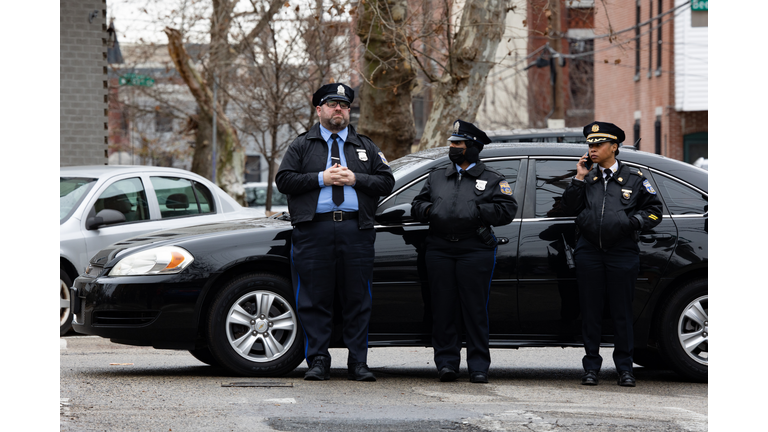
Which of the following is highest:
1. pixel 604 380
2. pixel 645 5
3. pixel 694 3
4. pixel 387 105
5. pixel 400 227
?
pixel 645 5

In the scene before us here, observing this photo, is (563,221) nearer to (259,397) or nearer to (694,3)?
(259,397)

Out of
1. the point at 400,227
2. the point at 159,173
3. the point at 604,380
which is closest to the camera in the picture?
the point at 400,227

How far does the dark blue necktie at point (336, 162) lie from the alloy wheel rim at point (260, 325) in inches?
31.2

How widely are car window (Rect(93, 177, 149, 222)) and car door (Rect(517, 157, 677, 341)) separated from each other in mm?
4847

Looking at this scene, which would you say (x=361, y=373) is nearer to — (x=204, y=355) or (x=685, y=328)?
(x=204, y=355)

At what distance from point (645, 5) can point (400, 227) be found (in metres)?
29.5

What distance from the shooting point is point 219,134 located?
26.1 meters

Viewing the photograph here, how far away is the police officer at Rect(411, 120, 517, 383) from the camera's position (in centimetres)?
677

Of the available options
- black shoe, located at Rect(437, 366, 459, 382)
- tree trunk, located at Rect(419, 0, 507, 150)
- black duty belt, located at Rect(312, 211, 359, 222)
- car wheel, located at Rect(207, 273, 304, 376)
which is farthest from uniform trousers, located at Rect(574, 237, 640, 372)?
tree trunk, located at Rect(419, 0, 507, 150)

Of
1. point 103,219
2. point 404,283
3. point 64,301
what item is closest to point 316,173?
point 404,283

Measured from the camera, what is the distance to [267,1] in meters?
23.0

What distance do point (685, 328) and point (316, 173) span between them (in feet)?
9.35

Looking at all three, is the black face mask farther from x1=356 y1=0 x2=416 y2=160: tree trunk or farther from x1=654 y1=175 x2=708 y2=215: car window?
x1=356 y1=0 x2=416 y2=160: tree trunk
